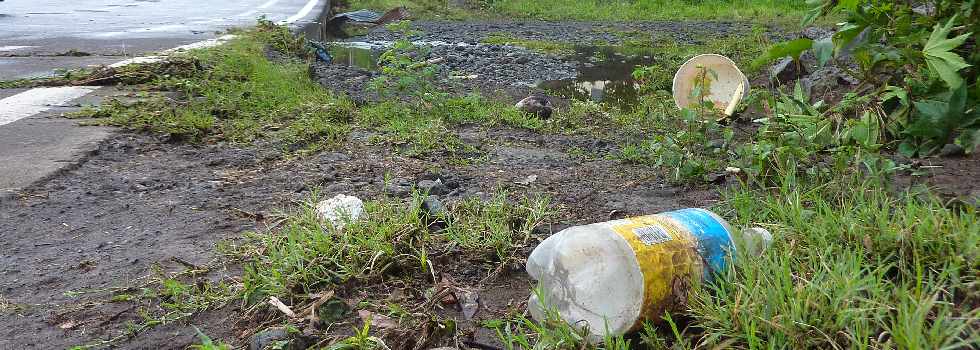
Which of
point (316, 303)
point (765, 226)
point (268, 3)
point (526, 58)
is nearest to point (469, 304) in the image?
point (316, 303)

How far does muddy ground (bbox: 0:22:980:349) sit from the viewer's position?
1.85 metres

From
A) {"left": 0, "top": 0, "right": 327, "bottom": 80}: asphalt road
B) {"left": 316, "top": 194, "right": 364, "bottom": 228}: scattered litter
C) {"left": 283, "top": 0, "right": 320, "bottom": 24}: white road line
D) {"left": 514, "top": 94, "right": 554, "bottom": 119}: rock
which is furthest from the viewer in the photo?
{"left": 283, "top": 0, "right": 320, "bottom": 24}: white road line

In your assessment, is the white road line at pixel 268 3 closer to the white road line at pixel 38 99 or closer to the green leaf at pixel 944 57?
the white road line at pixel 38 99

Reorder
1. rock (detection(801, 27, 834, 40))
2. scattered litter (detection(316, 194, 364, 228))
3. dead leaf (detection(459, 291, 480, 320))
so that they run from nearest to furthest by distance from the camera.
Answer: dead leaf (detection(459, 291, 480, 320))
scattered litter (detection(316, 194, 364, 228))
rock (detection(801, 27, 834, 40))

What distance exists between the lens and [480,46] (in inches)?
369

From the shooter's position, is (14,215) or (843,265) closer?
(843,265)

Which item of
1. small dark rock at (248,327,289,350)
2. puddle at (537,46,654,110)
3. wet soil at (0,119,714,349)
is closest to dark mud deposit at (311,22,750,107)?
puddle at (537,46,654,110)

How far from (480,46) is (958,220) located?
310 inches

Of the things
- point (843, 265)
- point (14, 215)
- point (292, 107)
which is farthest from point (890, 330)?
point (292, 107)

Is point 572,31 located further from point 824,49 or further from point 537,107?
point 824,49

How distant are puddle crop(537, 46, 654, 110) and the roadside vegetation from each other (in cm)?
198

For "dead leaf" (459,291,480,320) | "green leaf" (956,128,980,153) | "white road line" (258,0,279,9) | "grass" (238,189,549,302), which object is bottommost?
"dead leaf" (459,291,480,320)

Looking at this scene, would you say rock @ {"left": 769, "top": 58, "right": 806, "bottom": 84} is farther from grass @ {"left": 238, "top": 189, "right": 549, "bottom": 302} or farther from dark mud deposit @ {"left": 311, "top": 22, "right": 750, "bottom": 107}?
grass @ {"left": 238, "top": 189, "right": 549, "bottom": 302}

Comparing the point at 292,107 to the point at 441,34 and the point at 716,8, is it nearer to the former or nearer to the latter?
the point at 441,34
